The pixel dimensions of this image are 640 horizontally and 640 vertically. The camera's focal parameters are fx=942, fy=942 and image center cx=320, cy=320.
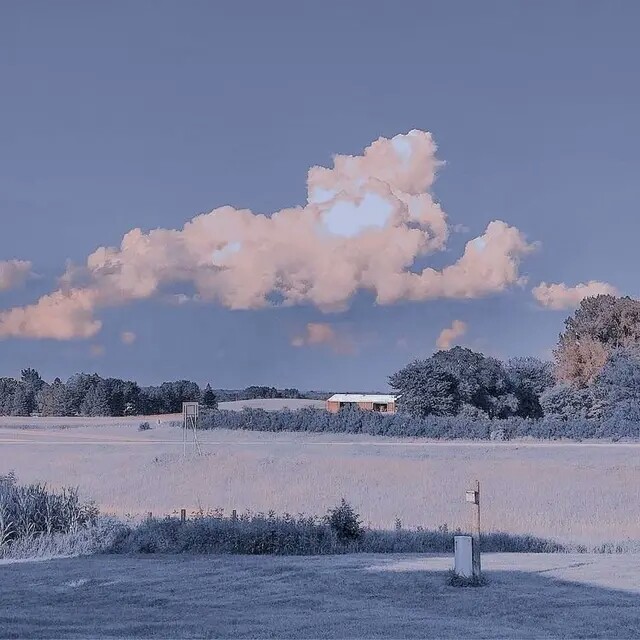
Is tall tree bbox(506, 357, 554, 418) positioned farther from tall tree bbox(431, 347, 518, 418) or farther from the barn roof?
the barn roof

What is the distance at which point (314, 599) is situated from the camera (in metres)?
9.62

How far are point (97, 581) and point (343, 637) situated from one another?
3.94m

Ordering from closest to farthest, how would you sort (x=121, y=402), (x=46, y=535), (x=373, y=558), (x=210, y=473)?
1. (x=373, y=558)
2. (x=46, y=535)
3. (x=210, y=473)
4. (x=121, y=402)

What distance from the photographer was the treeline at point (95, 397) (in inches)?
3942

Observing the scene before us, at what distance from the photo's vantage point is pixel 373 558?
1293 centimetres

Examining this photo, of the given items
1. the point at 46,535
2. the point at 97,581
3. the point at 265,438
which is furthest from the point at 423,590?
the point at 265,438

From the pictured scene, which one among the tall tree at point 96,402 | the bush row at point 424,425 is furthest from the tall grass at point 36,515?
the tall tree at point 96,402

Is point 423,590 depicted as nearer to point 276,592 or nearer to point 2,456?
point 276,592

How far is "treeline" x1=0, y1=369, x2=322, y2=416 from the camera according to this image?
10012cm

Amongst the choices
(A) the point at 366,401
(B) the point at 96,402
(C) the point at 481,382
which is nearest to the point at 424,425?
(C) the point at 481,382

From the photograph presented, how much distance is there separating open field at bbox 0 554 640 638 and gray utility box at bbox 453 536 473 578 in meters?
0.23

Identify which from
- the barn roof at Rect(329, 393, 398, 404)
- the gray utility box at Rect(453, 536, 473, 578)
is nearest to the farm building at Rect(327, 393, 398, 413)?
the barn roof at Rect(329, 393, 398, 404)

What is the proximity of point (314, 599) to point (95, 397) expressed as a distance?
305 ft

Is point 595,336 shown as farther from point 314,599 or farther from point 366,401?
point 314,599
